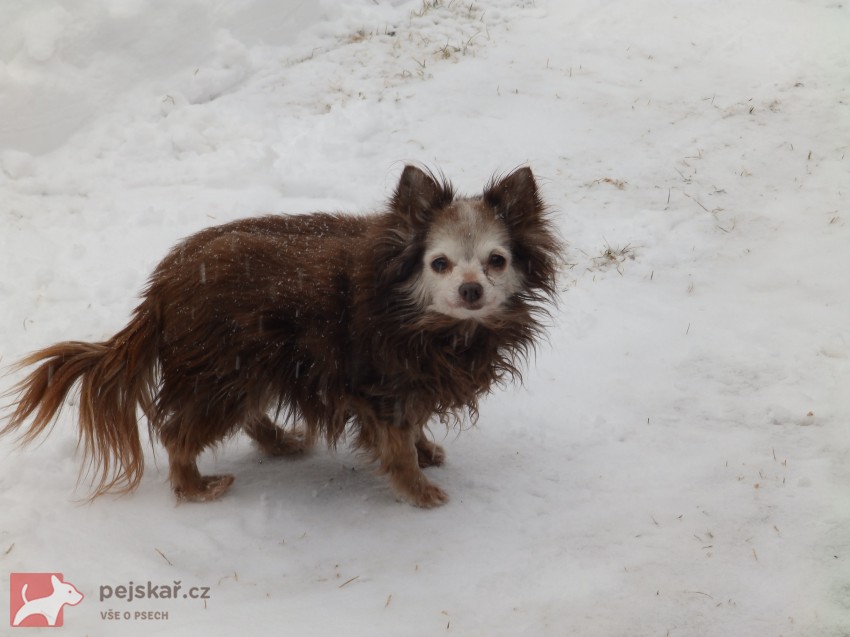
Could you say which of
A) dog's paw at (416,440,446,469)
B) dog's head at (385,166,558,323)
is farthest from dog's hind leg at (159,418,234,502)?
dog's head at (385,166,558,323)

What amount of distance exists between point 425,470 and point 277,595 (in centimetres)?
121

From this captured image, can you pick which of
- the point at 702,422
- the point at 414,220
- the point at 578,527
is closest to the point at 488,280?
the point at 414,220

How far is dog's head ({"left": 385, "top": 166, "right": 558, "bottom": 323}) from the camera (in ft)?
11.5

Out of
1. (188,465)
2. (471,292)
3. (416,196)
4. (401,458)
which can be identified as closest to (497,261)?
(471,292)

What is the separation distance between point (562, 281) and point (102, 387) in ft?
9.88

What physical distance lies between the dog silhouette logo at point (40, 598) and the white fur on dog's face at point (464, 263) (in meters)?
1.79

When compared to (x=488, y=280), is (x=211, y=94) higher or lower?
higher

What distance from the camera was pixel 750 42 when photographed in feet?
25.2

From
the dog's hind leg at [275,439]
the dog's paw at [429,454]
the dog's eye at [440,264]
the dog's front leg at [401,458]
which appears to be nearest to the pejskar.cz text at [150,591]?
the dog's front leg at [401,458]

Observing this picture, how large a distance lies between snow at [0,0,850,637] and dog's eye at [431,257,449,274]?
3.84 ft

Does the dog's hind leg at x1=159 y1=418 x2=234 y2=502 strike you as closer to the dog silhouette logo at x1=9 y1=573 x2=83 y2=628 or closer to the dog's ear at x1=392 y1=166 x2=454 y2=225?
the dog silhouette logo at x1=9 y1=573 x2=83 y2=628

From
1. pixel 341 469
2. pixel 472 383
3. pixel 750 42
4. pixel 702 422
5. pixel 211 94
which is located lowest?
pixel 341 469

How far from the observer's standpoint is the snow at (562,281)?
3.25 m

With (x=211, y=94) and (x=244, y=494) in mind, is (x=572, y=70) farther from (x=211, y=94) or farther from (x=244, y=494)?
(x=244, y=494)
